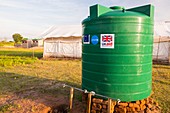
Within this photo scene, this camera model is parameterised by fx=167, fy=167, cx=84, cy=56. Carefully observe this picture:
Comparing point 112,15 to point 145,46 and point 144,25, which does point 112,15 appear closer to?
point 144,25

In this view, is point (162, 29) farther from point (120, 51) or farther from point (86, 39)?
point (120, 51)

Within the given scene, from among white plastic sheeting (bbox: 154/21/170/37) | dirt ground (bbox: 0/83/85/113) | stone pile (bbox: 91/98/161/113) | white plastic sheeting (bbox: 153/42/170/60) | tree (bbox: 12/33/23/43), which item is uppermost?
tree (bbox: 12/33/23/43)

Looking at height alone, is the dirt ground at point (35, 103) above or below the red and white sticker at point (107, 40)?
below

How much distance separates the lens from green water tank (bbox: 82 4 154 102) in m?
3.50

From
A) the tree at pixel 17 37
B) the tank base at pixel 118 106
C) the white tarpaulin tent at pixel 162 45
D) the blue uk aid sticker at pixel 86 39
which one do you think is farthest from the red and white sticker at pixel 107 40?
the tree at pixel 17 37

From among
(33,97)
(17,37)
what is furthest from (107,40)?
(17,37)

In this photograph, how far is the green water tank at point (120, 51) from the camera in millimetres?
3496

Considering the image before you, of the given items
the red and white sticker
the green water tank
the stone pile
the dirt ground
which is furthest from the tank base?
the red and white sticker

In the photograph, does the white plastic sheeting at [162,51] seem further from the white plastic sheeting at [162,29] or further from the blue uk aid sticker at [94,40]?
the blue uk aid sticker at [94,40]

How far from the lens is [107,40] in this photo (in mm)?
3531

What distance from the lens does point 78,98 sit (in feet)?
16.8

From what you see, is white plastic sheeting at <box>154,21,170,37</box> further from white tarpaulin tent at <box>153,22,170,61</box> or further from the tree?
the tree

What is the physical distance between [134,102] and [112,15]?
204 cm

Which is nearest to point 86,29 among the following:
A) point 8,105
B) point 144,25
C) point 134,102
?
point 144,25
